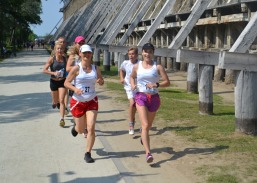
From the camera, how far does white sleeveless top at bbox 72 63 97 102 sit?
21.8ft

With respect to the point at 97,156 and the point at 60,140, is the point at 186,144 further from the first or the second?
the point at 60,140

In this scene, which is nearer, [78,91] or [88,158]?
[88,158]

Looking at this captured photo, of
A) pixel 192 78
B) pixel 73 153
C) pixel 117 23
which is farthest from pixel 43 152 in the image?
pixel 117 23

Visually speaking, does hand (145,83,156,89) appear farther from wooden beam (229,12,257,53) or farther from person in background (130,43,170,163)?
wooden beam (229,12,257,53)

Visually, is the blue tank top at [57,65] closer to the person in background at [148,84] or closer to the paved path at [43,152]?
the paved path at [43,152]

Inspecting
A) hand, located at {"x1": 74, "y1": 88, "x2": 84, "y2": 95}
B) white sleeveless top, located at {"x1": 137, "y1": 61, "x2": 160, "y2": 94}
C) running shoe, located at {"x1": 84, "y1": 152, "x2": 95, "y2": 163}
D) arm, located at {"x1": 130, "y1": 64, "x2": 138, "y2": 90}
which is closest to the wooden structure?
white sleeveless top, located at {"x1": 137, "y1": 61, "x2": 160, "y2": 94}

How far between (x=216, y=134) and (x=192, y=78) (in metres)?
5.88

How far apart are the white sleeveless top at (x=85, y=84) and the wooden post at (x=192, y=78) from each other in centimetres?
736

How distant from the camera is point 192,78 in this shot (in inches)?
546

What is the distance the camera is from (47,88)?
51.5 feet

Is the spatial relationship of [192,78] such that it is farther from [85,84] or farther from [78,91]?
[78,91]

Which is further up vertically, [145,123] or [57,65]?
[57,65]

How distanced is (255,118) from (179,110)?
3.22m

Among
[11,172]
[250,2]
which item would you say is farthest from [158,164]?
[250,2]
